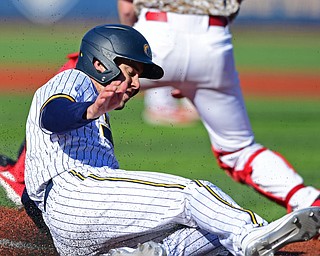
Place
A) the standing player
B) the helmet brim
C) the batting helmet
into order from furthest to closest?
1. the standing player
2. the helmet brim
3. the batting helmet

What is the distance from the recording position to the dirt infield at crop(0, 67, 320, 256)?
4.11m

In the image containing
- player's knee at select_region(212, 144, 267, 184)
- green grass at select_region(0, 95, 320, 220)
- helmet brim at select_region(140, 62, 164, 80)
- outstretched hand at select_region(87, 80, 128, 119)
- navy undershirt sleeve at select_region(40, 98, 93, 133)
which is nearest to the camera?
outstretched hand at select_region(87, 80, 128, 119)

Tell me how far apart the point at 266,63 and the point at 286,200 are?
53.0ft

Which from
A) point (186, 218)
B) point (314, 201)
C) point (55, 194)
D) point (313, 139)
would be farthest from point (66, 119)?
point (313, 139)

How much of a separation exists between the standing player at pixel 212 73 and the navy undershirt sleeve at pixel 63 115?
1691 mm

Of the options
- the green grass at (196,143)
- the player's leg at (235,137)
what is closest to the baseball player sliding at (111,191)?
A: the green grass at (196,143)

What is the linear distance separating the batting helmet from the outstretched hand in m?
0.31

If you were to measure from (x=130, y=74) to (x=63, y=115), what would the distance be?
43 centimetres

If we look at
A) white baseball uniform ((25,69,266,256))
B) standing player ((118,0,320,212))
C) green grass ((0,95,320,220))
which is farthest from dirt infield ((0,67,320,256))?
standing player ((118,0,320,212))

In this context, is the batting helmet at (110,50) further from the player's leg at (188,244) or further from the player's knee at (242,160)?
the player's knee at (242,160)

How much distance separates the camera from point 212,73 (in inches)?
202

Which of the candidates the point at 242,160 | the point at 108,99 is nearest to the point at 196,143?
the point at 242,160

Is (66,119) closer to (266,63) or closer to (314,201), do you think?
(314,201)

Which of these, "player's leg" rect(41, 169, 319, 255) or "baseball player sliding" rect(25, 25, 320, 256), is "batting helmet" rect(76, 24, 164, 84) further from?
"player's leg" rect(41, 169, 319, 255)
